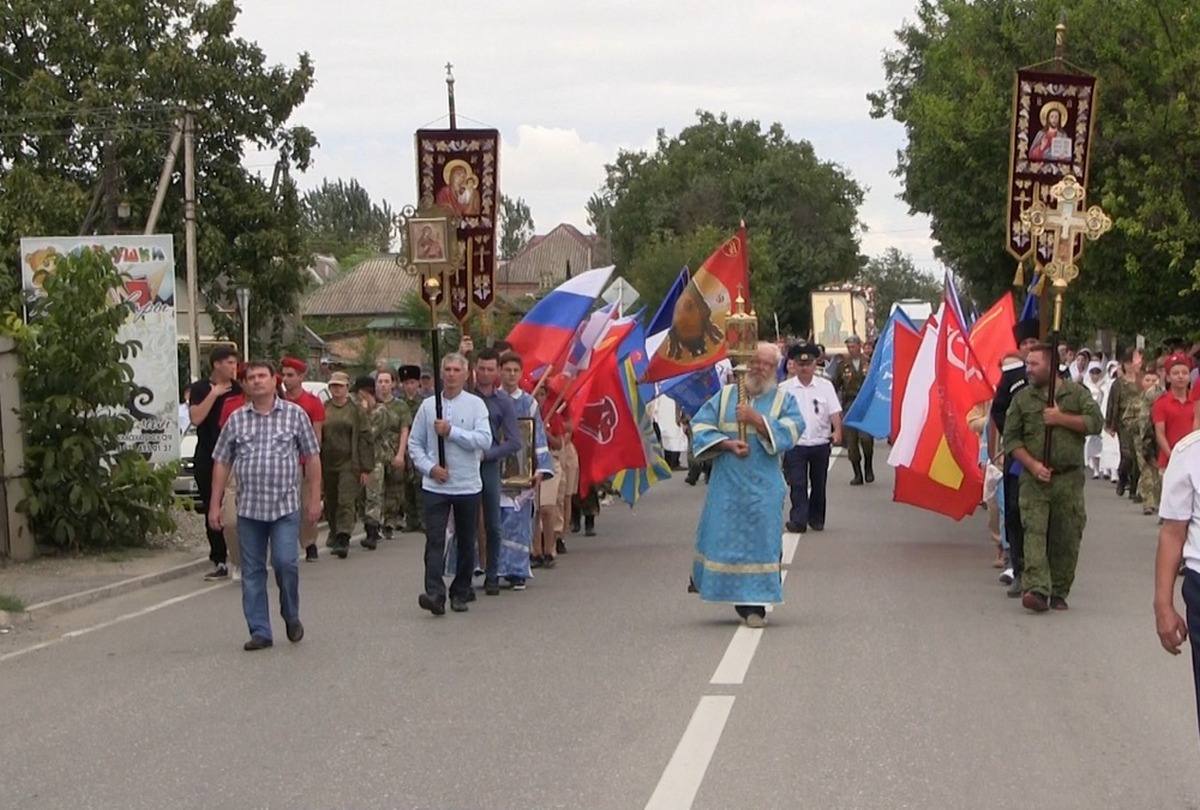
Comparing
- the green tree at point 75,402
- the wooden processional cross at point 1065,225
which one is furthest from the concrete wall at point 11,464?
the wooden processional cross at point 1065,225

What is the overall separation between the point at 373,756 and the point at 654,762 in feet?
4.02

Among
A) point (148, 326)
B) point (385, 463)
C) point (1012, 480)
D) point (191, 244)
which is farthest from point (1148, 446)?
point (191, 244)

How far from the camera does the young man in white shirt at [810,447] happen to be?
18.9m

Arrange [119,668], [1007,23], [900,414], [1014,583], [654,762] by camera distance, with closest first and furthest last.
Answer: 1. [654,762]
2. [119,668]
3. [1014,583]
4. [900,414]
5. [1007,23]

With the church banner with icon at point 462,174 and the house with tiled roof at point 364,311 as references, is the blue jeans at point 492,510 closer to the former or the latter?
the church banner with icon at point 462,174

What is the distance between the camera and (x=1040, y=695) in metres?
9.44

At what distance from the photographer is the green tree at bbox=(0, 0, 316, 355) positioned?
4472 centimetres

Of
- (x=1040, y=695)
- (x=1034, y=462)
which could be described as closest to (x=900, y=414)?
(x=1034, y=462)

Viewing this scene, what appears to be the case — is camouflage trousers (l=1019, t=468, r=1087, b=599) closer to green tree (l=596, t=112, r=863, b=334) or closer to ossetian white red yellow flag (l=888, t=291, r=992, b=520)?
ossetian white red yellow flag (l=888, t=291, r=992, b=520)

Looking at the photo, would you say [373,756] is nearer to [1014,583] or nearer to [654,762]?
[654,762]

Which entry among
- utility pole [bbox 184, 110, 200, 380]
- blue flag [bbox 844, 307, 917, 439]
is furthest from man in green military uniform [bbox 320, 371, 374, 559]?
utility pole [bbox 184, 110, 200, 380]

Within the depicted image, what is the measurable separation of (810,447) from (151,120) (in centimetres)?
2997

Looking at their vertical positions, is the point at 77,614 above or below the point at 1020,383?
below

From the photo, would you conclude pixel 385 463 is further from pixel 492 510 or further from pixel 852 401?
pixel 852 401
